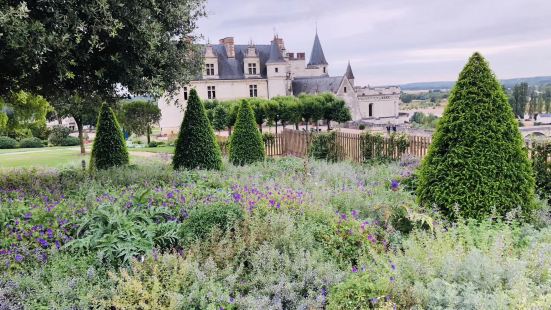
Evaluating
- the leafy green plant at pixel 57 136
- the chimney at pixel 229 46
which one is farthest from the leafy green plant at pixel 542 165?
the chimney at pixel 229 46

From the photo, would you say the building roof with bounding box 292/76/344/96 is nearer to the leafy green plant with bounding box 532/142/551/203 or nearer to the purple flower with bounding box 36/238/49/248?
the leafy green plant with bounding box 532/142/551/203

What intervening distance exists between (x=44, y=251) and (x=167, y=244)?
131 cm

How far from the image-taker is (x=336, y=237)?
15.8 feet

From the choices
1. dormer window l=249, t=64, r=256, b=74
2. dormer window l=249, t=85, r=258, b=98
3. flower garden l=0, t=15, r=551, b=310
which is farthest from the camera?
dormer window l=249, t=85, r=258, b=98

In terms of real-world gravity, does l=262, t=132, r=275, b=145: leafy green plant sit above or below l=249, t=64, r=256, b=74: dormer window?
below

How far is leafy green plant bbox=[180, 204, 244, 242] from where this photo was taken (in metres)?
4.74

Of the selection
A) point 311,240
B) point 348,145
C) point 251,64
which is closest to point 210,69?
point 251,64

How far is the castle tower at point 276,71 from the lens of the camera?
53.5 metres

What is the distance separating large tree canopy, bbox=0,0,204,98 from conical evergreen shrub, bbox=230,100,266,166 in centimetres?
469

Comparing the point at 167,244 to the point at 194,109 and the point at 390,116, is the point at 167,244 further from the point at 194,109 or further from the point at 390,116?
the point at 390,116

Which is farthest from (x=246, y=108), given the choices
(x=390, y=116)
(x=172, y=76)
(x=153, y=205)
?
(x=390, y=116)

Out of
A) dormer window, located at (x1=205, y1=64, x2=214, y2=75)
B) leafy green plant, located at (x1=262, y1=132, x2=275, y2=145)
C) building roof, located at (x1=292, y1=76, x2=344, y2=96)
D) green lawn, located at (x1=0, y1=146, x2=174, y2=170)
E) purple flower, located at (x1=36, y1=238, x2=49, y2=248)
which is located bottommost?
green lawn, located at (x1=0, y1=146, x2=174, y2=170)

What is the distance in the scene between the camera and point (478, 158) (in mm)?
5852

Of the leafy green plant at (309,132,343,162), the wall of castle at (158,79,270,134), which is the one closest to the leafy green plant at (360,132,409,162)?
the leafy green plant at (309,132,343,162)
